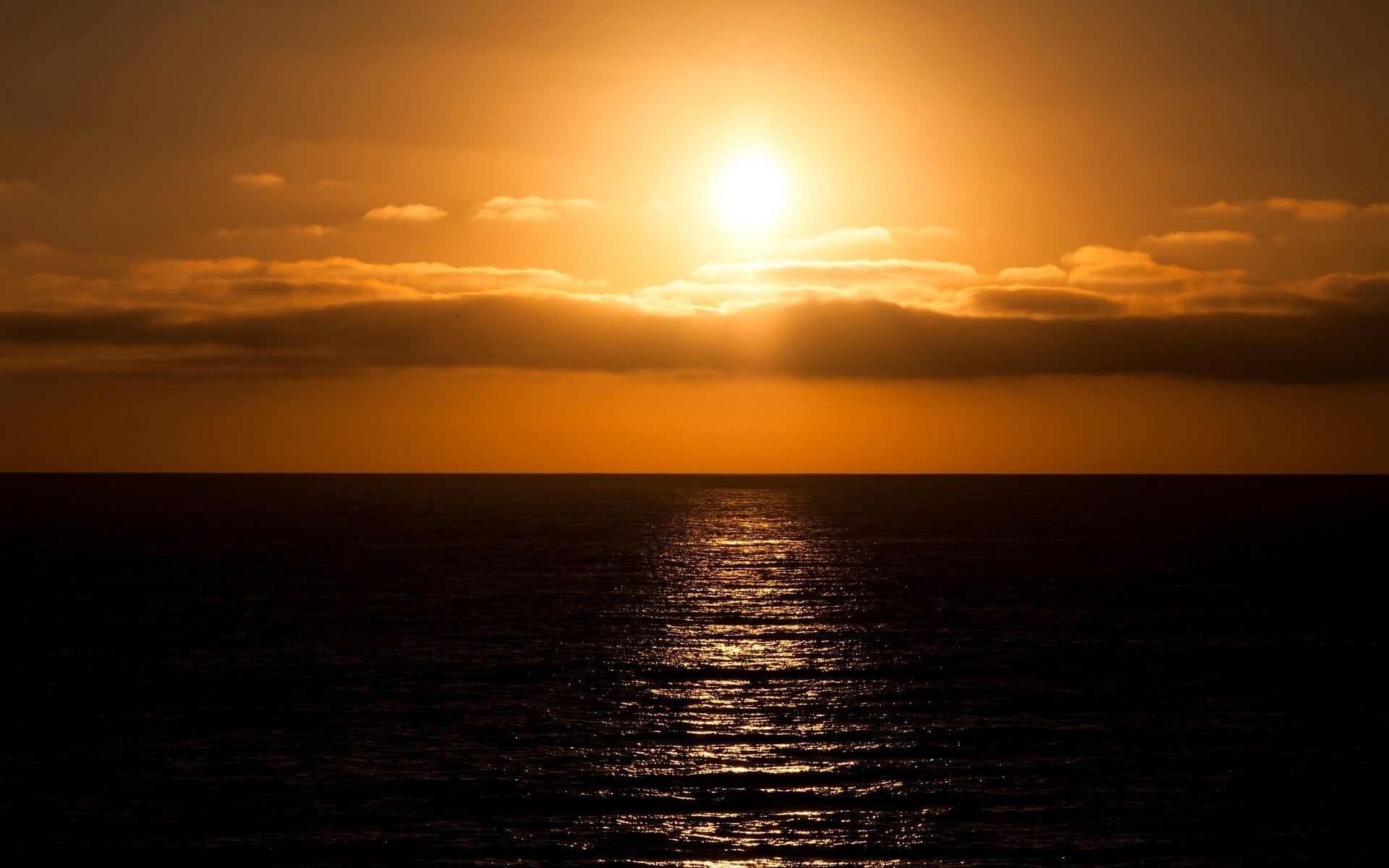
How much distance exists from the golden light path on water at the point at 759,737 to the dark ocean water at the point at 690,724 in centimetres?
20

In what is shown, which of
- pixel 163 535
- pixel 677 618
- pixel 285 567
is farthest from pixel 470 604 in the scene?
pixel 163 535

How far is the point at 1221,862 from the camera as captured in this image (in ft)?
117

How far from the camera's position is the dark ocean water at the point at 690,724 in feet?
124

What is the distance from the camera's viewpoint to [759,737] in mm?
49531

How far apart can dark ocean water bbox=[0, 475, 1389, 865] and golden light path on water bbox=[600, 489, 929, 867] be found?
0.66 ft

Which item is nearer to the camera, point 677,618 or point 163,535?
point 677,618

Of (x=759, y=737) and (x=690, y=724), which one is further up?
(x=759, y=737)

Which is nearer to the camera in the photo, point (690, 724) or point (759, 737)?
point (759, 737)

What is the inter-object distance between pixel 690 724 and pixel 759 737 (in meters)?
4.11

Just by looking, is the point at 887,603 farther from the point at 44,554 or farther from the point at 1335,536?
the point at 1335,536

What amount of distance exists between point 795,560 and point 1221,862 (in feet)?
351

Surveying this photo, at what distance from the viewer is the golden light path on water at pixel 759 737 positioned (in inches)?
1485

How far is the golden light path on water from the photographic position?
37.7 m

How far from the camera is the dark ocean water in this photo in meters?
37.7
